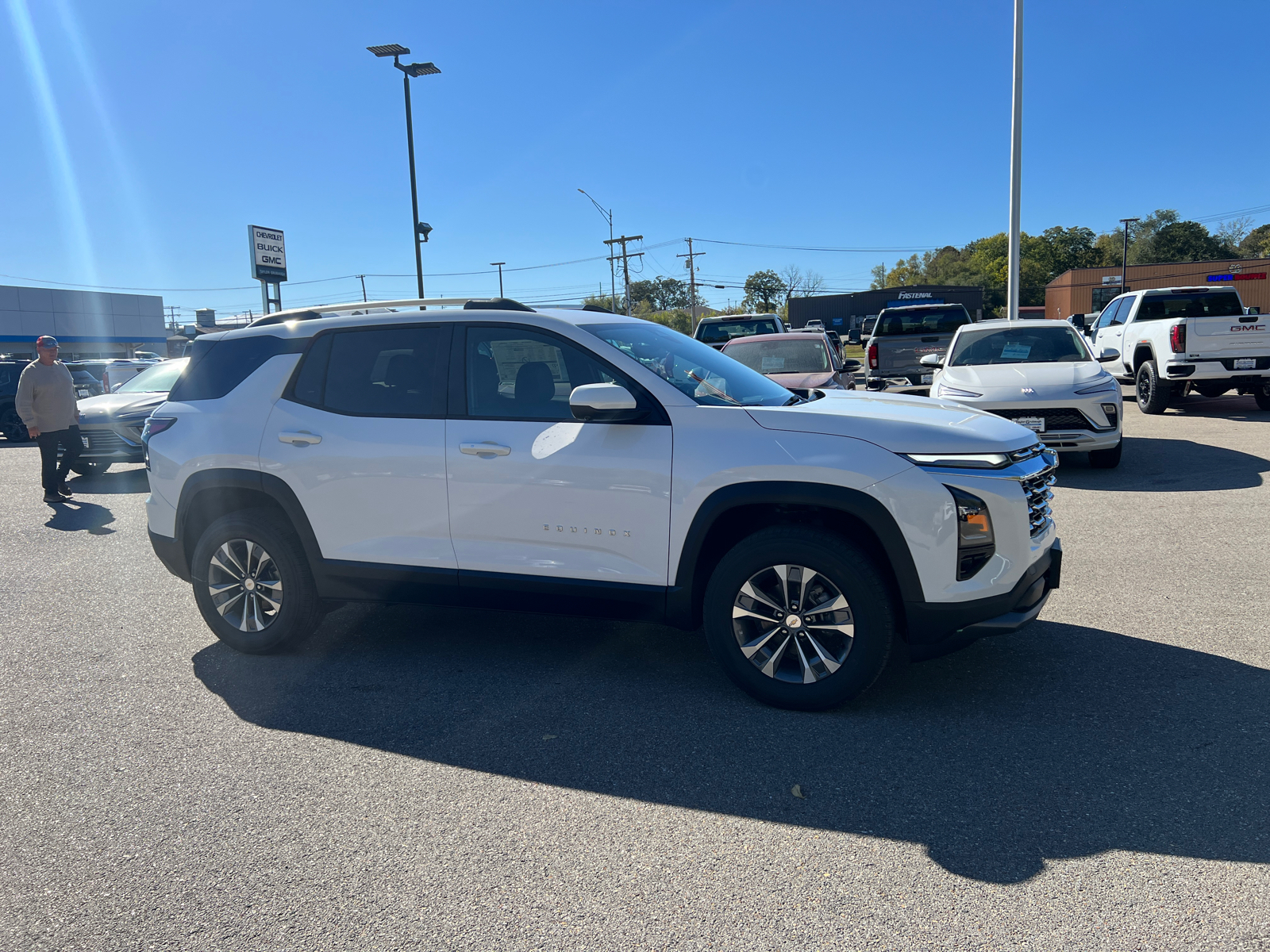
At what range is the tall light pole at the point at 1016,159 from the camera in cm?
1941

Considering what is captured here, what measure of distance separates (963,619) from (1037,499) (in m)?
0.69

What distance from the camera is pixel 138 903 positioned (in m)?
2.80

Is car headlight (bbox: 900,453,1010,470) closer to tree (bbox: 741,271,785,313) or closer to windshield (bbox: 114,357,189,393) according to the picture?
windshield (bbox: 114,357,189,393)

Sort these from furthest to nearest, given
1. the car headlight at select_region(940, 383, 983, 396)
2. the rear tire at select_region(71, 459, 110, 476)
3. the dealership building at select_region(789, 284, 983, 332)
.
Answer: the dealership building at select_region(789, 284, 983, 332)
the rear tire at select_region(71, 459, 110, 476)
the car headlight at select_region(940, 383, 983, 396)

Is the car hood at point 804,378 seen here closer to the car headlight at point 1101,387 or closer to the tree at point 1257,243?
the car headlight at point 1101,387

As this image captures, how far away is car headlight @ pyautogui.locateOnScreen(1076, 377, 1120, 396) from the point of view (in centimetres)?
941

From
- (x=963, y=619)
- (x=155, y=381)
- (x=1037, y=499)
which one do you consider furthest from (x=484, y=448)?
(x=155, y=381)

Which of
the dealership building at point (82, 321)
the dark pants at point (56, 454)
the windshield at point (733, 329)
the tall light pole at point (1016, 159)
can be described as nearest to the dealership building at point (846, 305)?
the dealership building at point (82, 321)

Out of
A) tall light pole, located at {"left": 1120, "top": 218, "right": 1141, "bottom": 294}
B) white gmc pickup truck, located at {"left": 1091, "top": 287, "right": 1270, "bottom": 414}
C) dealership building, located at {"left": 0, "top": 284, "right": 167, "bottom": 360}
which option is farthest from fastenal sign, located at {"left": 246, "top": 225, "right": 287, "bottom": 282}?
tall light pole, located at {"left": 1120, "top": 218, "right": 1141, "bottom": 294}

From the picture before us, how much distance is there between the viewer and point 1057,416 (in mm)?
9445

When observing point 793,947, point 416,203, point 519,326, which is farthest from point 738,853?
point 416,203

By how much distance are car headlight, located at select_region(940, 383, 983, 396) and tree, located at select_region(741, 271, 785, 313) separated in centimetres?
10574

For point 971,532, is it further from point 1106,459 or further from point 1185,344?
point 1185,344

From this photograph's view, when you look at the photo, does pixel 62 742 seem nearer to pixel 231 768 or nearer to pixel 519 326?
pixel 231 768
